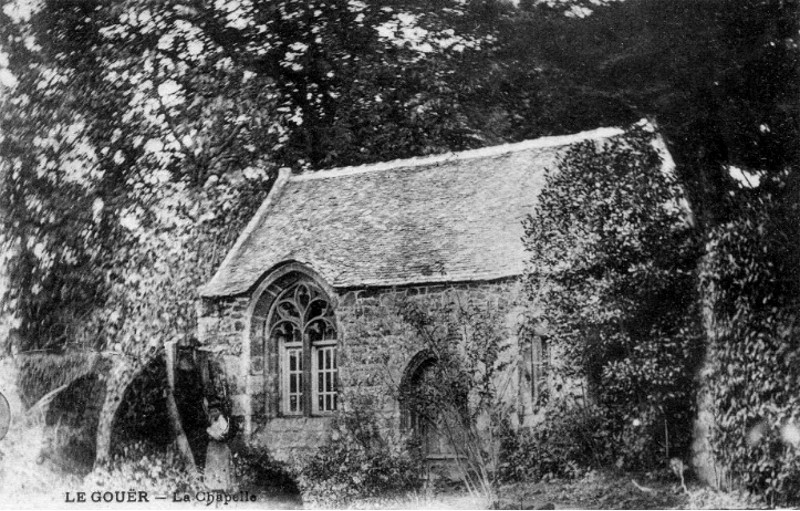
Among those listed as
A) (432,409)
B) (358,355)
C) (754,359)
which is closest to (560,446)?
(432,409)

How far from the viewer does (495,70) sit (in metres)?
6.33

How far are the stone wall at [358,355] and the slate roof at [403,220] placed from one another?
0.39 ft

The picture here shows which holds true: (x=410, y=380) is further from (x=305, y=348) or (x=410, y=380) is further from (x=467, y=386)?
(x=305, y=348)

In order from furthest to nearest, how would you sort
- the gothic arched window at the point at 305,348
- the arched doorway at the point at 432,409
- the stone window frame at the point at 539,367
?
the gothic arched window at the point at 305,348
the arched doorway at the point at 432,409
the stone window frame at the point at 539,367

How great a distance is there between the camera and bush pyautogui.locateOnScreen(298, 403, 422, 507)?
604 centimetres

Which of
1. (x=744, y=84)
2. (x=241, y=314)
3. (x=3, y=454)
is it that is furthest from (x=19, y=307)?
(x=744, y=84)

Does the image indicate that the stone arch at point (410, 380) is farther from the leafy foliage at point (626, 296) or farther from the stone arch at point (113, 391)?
the stone arch at point (113, 391)

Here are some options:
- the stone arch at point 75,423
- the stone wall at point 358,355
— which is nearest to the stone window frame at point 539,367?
the stone wall at point 358,355

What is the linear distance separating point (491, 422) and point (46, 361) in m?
3.52

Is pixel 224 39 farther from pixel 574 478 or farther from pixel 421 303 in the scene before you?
pixel 574 478

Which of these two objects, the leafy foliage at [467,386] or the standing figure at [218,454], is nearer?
the leafy foliage at [467,386]

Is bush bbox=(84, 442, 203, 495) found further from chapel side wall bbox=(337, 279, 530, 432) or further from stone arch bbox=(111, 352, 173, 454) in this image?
chapel side wall bbox=(337, 279, 530, 432)

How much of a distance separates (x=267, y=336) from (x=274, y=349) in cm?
11

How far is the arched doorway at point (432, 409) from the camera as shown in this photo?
590cm
